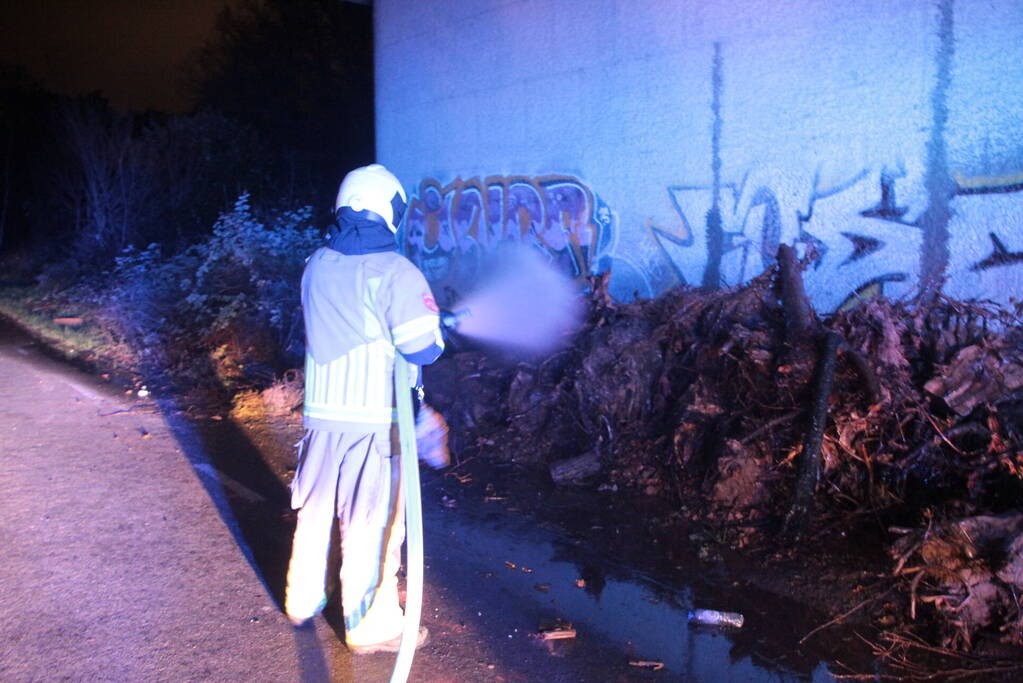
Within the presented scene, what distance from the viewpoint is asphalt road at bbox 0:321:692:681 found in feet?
10.9

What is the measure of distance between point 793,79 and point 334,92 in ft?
44.9

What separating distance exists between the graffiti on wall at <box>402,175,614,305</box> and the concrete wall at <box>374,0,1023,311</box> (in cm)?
3

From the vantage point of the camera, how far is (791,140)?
7566 millimetres

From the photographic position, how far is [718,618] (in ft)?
12.4

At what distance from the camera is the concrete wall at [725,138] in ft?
21.6

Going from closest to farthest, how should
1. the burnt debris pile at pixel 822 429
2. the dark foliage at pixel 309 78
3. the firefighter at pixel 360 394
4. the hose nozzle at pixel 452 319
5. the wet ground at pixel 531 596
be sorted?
the firefighter at pixel 360 394
the wet ground at pixel 531 596
the hose nozzle at pixel 452 319
the burnt debris pile at pixel 822 429
the dark foliage at pixel 309 78

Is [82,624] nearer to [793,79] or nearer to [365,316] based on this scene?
[365,316]

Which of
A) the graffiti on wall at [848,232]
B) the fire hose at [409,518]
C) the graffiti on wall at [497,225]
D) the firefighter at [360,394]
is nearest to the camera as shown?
the fire hose at [409,518]

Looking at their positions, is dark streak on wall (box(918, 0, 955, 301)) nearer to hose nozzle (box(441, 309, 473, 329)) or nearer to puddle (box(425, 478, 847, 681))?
puddle (box(425, 478, 847, 681))

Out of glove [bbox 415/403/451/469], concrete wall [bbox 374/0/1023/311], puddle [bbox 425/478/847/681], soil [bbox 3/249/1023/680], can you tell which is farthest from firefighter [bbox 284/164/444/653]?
concrete wall [bbox 374/0/1023/311]

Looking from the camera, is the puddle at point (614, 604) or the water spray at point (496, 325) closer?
the water spray at point (496, 325)

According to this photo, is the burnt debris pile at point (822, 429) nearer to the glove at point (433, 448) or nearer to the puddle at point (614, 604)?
the glove at point (433, 448)

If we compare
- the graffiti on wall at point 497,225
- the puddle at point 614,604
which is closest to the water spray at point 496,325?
the graffiti on wall at point 497,225

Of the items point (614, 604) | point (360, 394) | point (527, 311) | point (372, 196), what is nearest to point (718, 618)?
point (614, 604)
